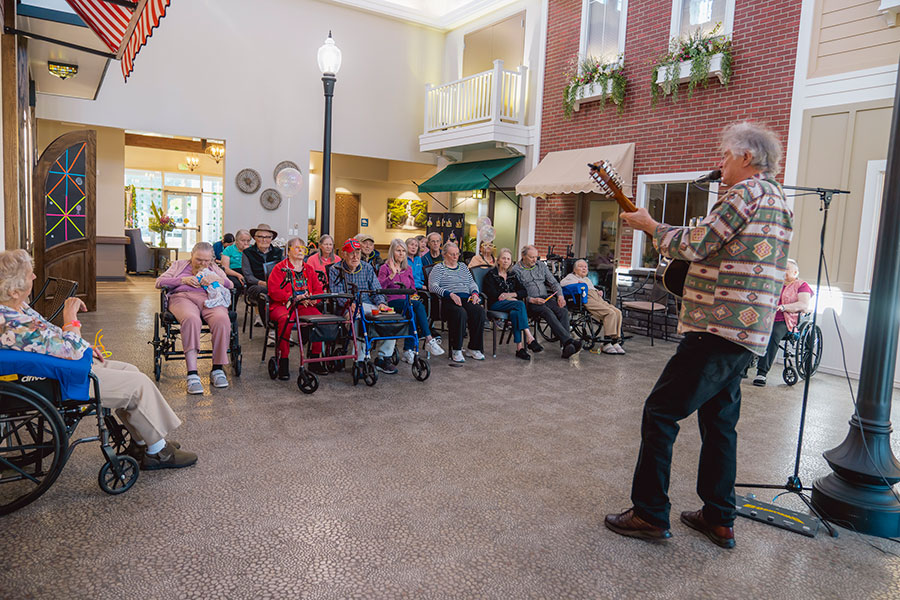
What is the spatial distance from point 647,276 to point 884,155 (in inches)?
128

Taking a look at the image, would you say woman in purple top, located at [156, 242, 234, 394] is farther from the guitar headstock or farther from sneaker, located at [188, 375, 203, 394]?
the guitar headstock

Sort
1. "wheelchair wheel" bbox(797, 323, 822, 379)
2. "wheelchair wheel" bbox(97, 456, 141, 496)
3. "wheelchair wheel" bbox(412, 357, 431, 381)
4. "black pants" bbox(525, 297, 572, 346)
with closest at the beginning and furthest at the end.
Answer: "wheelchair wheel" bbox(97, 456, 141, 496) → "wheelchair wheel" bbox(412, 357, 431, 381) → "wheelchair wheel" bbox(797, 323, 822, 379) → "black pants" bbox(525, 297, 572, 346)

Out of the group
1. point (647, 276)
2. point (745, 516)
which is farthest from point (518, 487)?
point (647, 276)

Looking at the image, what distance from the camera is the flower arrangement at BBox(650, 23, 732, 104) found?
7805 mm

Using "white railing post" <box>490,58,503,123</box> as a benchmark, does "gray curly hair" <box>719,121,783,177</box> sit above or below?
below

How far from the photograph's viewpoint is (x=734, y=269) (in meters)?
2.49

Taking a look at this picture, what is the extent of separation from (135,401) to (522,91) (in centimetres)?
935

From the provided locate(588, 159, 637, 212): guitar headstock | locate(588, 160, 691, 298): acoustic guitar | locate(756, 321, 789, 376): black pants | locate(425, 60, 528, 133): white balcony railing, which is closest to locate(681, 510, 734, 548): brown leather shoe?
locate(588, 160, 691, 298): acoustic guitar

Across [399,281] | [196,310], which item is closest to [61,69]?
[196,310]

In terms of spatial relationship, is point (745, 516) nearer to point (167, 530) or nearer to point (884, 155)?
point (167, 530)

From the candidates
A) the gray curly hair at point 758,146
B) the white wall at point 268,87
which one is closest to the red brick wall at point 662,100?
the white wall at point 268,87

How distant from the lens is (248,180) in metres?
11.3

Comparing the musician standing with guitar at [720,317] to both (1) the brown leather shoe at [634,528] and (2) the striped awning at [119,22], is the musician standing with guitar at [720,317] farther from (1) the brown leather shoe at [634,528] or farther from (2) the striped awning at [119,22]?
(2) the striped awning at [119,22]

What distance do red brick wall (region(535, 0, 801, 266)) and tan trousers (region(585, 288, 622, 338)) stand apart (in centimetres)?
205
